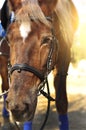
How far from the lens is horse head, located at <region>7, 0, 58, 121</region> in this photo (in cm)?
Answer: 329

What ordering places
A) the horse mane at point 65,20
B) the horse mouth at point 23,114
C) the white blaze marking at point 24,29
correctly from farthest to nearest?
the horse mane at point 65,20
the white blaze marking at point 24,29
the horse mouth at point 23,114

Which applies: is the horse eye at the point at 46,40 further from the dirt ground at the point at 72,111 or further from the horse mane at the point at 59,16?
the dirt ground at the point at 72,111

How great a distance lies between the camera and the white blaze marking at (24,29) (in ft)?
11.2

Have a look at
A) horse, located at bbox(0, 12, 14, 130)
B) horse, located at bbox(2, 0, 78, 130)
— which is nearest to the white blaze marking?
horse, located at bbox(2, 0, 78, 130)

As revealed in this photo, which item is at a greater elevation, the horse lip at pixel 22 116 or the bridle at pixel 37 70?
the bridle at pixel 37 70

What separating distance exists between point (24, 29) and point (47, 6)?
0.42 m

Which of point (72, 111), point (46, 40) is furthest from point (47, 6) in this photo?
point (72, 111)

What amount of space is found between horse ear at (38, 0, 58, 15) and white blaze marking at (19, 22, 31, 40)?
315mm

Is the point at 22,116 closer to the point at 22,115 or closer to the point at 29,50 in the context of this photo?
the point at 22,115

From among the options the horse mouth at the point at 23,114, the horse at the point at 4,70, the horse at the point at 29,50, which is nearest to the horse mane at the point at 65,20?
the horse at the point at 29,50

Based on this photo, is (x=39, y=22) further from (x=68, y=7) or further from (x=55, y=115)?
(x=55, y=115)

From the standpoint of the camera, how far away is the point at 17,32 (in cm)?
345

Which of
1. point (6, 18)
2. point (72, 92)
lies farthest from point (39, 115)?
point (6, 18)

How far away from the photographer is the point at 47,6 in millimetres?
3715
